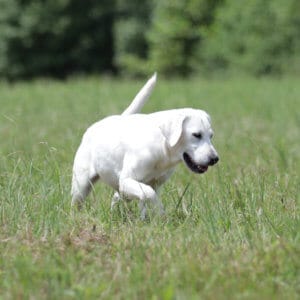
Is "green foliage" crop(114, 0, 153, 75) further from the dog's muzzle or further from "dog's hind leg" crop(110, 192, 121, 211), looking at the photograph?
the dog's muzzle

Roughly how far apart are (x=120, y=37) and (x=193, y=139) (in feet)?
135

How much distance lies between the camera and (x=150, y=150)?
18.9ft

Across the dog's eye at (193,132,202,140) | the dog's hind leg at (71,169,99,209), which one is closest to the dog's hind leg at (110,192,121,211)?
the dog's hind leg at (71,169,99,209)

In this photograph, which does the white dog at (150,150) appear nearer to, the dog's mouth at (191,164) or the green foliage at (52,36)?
the dog's mouth at (191,164)

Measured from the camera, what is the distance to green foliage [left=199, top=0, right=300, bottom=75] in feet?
114

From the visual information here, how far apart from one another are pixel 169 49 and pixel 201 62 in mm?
2140

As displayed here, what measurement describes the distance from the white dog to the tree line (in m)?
32.8

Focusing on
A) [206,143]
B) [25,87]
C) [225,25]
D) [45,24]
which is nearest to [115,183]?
[206,143]

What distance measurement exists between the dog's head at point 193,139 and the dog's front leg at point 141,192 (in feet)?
Answer: 0.97

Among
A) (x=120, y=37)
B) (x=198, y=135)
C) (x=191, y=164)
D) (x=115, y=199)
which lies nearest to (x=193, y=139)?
(x=198, y=135)

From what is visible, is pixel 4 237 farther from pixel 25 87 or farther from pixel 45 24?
pixel 45 24

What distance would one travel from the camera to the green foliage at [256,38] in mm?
34844

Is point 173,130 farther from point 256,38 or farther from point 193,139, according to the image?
point 256,38

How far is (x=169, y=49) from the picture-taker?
4488cm
